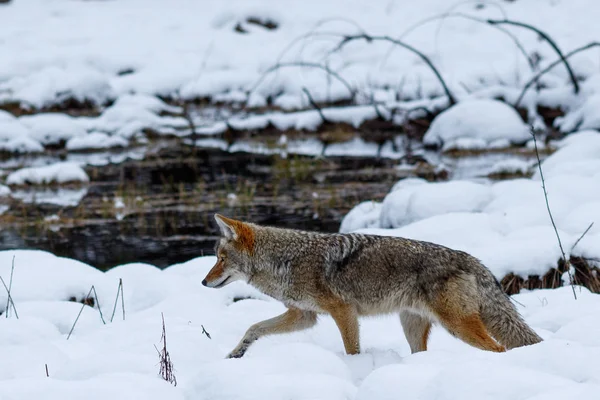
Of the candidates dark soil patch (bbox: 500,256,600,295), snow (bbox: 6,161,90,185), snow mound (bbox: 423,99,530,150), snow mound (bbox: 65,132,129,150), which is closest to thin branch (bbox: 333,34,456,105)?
snow mound (bbox: 423,99,530,150)

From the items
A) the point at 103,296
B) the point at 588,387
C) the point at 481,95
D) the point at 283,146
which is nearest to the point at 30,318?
the point at 103,296

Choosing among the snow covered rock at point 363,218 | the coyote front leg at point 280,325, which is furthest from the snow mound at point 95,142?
the coyote front leg at point 280,325

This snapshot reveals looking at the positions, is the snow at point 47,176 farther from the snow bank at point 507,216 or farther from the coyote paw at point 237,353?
the coyote paw at point 237,353

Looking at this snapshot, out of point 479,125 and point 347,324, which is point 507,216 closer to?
point 347,324

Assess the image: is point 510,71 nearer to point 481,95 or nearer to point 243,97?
point 481,95

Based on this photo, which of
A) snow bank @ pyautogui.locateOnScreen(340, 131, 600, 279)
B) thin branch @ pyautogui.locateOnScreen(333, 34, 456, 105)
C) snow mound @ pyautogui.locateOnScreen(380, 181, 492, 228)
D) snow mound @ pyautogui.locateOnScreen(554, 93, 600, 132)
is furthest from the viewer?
snow mound @ pyautogui.locateOnScreen(554, 93, 600, 132)

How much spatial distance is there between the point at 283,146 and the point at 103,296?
12655 mm

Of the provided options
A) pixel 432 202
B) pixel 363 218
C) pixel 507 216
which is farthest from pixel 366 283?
pixel 363 218

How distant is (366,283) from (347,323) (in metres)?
0.30

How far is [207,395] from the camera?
14.2ft

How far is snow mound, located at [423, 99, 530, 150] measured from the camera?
19.5 m

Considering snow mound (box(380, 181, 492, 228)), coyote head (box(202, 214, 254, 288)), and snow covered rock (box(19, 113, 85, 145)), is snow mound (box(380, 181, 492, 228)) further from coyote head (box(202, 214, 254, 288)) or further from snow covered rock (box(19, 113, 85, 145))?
snow covered rock (box(19, 113, 85, 145))

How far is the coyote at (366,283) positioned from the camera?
18.4 feet

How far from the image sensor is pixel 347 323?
5918 mm
